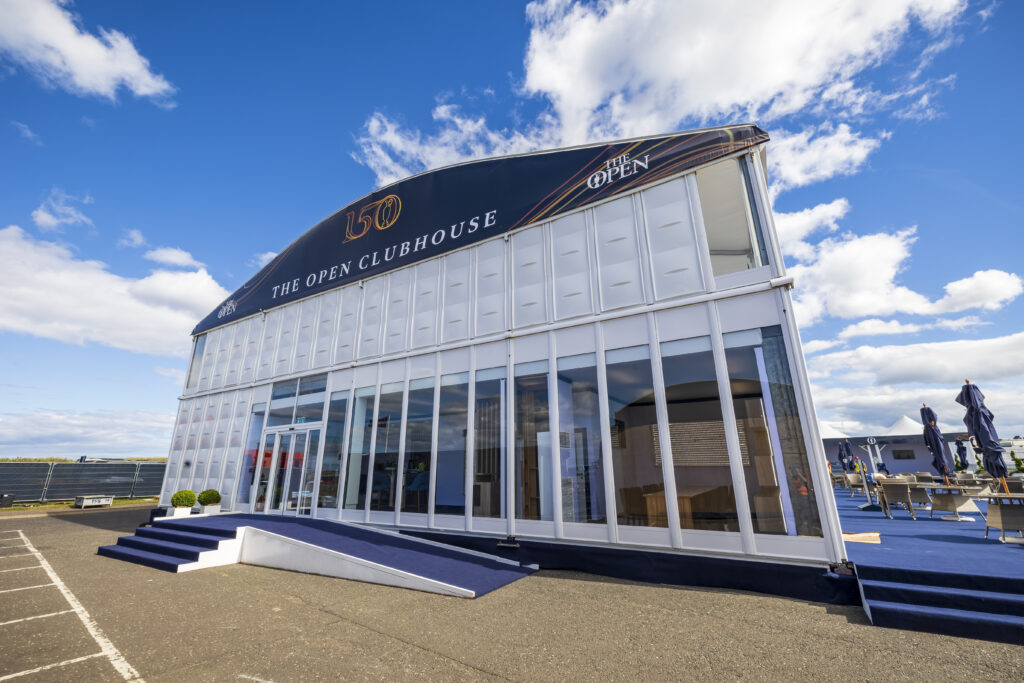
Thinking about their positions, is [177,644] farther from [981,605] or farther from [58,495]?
[58,495]

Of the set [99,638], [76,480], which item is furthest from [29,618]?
[76,480]

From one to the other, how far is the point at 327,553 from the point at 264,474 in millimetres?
6491

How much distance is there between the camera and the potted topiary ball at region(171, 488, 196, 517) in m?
11.6

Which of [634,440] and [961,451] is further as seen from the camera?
[961,451]

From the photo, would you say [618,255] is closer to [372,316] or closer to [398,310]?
[398,310]

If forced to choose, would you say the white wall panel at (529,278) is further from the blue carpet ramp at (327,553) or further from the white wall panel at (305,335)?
the white wall panel at (305,335)

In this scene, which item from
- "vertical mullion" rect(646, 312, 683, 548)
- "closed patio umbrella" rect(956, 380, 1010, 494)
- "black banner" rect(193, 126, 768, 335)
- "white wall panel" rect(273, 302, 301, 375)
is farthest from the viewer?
"white wall panel" rect(273, 302, 301, 375)

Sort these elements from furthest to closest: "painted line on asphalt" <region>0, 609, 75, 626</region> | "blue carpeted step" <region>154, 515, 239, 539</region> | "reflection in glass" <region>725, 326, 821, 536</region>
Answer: "blue carpeted step" <region>154, 515, 239, 539</region>
"reflection in glass" <region>725, 326, 821, 536</region>
"painted line on asphalt" <region>0, 609, 75, 626</region>

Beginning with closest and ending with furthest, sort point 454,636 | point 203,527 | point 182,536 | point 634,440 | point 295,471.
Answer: point 454,636 < point 634,440 < point 182,536 < point 203,527 < point 295,471

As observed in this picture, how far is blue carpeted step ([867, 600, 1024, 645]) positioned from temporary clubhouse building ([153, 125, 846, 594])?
2.79 ft

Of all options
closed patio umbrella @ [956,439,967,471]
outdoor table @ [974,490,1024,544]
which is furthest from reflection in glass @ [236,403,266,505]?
closed patio umbrella @ [956,439,967,471]

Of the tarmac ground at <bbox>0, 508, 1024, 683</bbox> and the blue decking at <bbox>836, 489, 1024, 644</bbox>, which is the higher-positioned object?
the blue decking at <bbox>836, 489, 1024, 644</bbox>

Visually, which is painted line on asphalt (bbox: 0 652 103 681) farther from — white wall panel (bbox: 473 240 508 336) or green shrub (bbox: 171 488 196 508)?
green shrub (bbox: 171 488 196 508)

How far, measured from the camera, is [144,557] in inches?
324
